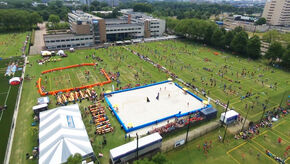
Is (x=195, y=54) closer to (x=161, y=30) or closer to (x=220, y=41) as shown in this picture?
(x=220, y=41)

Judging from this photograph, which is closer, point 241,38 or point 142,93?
point 142,93

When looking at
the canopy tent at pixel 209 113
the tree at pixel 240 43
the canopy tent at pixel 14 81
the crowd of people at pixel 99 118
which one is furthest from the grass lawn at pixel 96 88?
the tree at pixel 240 43

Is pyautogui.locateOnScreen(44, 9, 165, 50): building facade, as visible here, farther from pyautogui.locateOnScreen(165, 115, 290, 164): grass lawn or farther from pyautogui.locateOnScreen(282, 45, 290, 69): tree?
pyautogui.locateOnScreen(165, 115, 290, 164): grass lawn

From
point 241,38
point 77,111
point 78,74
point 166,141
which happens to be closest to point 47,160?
point 77,111

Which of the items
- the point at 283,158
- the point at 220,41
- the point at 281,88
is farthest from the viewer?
the point at 220,41

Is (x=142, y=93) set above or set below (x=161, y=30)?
below
